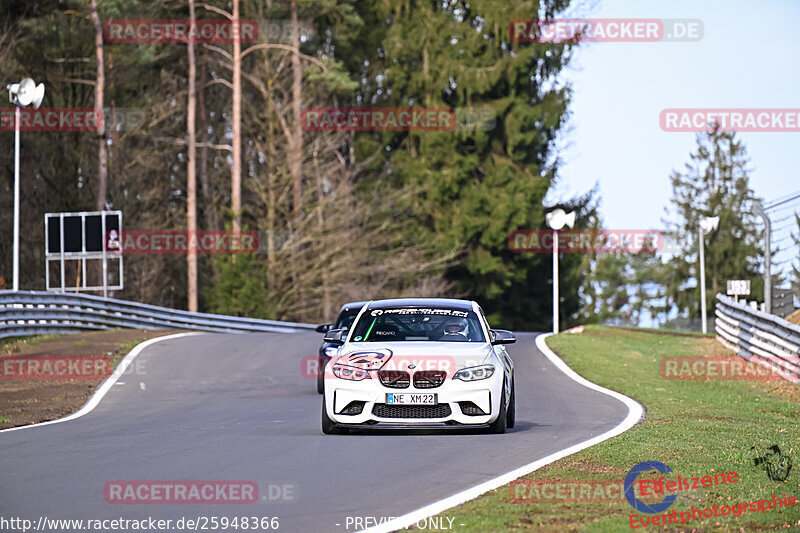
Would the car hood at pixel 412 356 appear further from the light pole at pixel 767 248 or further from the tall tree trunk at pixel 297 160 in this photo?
the tall tree trunk at pixel 297 160

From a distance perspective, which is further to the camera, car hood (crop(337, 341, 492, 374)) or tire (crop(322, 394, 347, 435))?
tire (crop(322, 394, 347, 435))

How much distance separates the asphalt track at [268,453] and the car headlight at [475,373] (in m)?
0.70

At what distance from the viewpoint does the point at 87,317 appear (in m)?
33.8

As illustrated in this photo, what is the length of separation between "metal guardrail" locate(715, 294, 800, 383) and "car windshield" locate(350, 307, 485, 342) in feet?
28.9

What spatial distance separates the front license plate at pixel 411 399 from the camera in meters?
12.8

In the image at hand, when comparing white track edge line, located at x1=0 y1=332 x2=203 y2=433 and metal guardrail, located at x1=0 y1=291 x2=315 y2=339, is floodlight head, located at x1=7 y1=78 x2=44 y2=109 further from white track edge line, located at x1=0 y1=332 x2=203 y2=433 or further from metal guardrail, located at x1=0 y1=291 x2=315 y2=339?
white track edge line, located at x1=0 y1=332 x2=203 y2=433

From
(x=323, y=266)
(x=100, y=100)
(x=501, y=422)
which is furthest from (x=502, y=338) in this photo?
(x=323, y=266)

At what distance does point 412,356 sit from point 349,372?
697 millimetres

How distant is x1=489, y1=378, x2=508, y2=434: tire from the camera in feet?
43.8

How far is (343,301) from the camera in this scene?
57875 mm

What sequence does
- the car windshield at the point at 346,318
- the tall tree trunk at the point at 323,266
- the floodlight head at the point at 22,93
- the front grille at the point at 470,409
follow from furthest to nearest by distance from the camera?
1. the tall tree trunk at the point at 323,266
2. the floodlight head at the point at 22,93
3. the car windshield at the point at 346,318
4. the front grille at the point at 470,409

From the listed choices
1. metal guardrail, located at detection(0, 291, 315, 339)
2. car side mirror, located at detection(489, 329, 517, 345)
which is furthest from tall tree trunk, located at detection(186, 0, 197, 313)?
car side mirror, located at detection(489, 329, 517, 345)

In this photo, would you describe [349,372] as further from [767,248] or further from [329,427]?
[767,248]

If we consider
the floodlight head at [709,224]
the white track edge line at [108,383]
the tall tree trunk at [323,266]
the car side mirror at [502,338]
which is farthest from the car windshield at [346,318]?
the tall tree trunk at [323,266]
